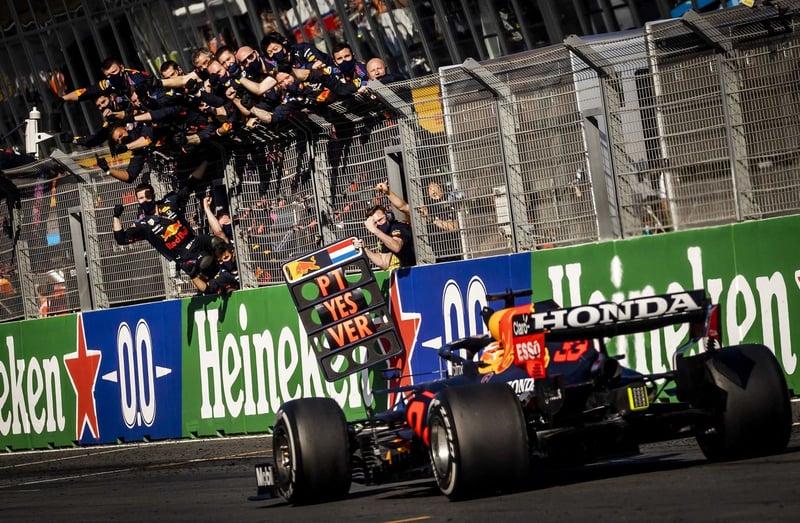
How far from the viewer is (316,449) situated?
8461mm

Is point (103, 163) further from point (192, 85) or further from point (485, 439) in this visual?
point (485, 439)

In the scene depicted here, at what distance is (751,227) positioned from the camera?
37.1 ft

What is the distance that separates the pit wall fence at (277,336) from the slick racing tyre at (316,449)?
1.20 feet

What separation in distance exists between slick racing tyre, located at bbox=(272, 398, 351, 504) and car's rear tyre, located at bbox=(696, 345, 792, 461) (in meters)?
2.12

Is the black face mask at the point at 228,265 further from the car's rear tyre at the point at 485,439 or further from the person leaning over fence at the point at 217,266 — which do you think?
the car's rear tyre at the point at 485,439

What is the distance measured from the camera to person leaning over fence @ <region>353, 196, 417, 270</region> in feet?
44.8

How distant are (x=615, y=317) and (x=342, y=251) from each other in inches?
220

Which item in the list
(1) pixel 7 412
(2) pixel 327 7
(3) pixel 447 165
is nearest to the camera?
(3) pixel 447 165

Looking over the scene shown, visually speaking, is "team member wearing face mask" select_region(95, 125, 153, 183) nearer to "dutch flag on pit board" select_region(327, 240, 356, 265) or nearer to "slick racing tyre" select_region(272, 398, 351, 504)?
"dutch flag on pit board" select_region(327, 240, 356, 265)

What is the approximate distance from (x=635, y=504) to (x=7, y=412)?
13057mm

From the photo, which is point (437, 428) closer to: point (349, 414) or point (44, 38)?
point (349, 414)

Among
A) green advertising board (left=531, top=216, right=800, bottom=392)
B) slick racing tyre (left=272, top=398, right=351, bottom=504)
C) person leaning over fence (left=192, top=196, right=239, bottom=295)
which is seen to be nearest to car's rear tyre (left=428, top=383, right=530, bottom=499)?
slick racing tyre (left=272, top=398, right=351, bottom=504)

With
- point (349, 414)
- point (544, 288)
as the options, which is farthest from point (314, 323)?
point (544, 288)

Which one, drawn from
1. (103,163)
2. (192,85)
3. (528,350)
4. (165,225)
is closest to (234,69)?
(192,85)
